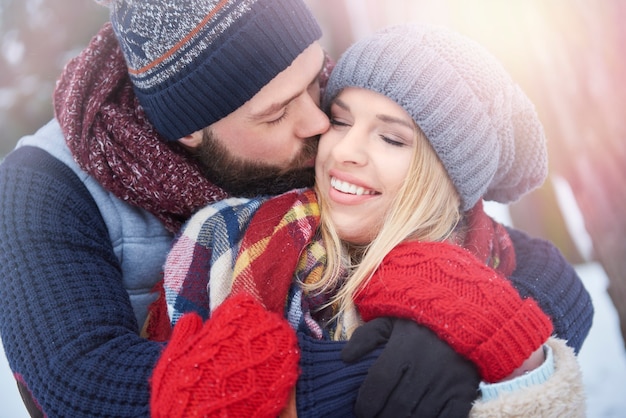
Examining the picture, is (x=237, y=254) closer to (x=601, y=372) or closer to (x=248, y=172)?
(x=248, y=172)

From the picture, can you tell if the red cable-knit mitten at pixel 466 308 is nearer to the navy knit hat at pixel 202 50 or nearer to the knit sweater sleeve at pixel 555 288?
the knit sweater sleeve at pixel 555 288

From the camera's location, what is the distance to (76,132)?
1454 millimetres

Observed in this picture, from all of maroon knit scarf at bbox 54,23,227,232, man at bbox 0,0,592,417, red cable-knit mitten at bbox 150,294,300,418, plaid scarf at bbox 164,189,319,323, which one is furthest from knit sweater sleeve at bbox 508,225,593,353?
maroon knit scarf at bbox 54,23,227,232

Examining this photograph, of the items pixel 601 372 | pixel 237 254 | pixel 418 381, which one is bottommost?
pixel 601 372

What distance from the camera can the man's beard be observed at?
154cm

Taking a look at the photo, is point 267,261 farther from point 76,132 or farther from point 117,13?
point 117,13

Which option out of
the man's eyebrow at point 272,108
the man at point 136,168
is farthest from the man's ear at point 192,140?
the man's eyebrow at point 272,108

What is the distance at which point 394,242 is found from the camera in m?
1.31

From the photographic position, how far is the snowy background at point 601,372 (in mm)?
1972

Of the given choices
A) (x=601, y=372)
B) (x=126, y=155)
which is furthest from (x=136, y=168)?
(x=601, y=372)

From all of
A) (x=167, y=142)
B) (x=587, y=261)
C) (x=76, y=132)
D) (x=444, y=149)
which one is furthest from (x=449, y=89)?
(x=587, y=261)

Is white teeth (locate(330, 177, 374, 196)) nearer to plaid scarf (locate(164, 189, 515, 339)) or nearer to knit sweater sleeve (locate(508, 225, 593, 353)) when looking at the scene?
plaid scarf (locate(164, 189, 515, 339))

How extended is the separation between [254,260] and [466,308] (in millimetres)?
462

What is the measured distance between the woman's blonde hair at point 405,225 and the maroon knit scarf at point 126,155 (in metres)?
0.36
